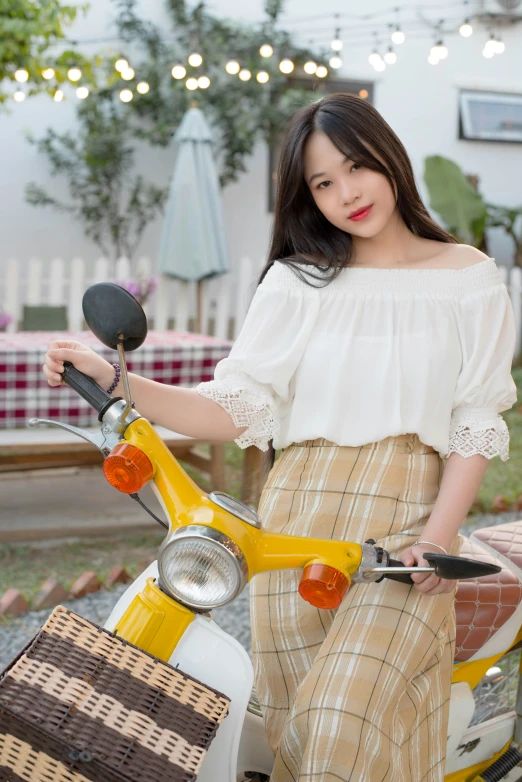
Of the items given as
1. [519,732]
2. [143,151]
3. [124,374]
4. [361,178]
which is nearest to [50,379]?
[124,374]

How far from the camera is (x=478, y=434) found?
1.64 meters

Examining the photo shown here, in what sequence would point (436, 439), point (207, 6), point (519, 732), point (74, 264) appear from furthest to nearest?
point (207, 6) < point (74, 264) < point (519, 732) < point (436, 439)

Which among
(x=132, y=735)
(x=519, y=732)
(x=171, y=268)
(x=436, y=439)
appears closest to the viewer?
(x=132, y=735)

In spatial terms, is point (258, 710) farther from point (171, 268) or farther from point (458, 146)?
point (458, 146)

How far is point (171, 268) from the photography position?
7.55 meters

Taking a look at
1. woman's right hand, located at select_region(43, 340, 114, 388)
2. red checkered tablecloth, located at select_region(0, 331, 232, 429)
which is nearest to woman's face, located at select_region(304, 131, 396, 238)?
woman's right hand, located at select_region(43, 340, 114, 388)

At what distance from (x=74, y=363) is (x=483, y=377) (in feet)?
2.50

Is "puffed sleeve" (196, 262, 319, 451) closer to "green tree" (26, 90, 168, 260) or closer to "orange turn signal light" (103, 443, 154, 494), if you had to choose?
"orange turn signal light" (103, 443, 154, 494)

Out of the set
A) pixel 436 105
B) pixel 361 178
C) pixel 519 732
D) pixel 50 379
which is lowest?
pixel 519 732

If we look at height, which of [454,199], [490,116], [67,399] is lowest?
[67,399]

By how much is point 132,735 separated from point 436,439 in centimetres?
83

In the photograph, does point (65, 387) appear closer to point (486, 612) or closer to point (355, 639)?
point (486, 612)

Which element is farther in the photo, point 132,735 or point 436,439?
point 436,439

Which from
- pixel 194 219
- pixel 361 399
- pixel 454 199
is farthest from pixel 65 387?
pixel 454 199
